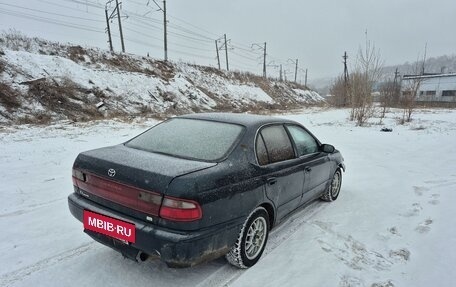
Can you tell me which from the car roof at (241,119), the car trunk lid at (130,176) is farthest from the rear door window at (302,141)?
the car trunk lid at (130,176)

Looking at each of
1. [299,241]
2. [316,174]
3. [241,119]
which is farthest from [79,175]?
[316,174]

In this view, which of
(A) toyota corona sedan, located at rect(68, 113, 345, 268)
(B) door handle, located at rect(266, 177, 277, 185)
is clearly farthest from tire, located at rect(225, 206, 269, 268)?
(B) door handle, located at rect(266, 177, 277, 185)

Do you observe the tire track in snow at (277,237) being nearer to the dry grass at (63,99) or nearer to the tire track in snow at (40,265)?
the tire track in snow at (40,265)

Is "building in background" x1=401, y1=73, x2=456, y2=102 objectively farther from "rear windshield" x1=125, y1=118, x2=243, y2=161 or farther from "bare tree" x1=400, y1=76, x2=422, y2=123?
"rear windshield" x1=125, y1=118, x2=243, y2=161

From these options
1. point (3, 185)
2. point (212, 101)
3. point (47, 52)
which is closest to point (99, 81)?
point (47, 52)

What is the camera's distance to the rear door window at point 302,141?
400cm

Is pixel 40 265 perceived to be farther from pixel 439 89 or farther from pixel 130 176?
pixel 439 89

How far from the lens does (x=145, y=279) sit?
9.28 ft

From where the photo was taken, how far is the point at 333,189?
516 centimetres

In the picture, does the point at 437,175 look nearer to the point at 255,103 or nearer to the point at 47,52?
the point at 47,52

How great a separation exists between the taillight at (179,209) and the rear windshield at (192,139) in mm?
573

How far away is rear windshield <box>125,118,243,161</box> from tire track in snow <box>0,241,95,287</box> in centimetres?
119

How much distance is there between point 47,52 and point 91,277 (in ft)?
65.2

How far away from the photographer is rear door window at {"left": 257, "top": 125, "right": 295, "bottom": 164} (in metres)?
3.42
